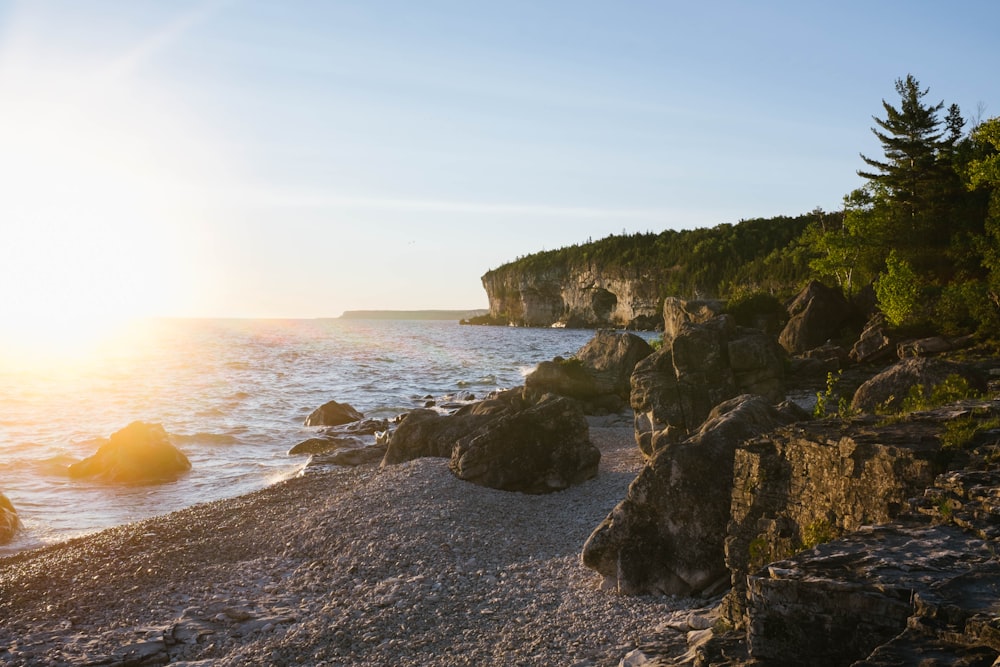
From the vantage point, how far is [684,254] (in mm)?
160875

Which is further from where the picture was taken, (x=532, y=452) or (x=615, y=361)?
(x=615, y=361)

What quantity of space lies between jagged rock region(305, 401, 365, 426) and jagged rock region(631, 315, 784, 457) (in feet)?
58.2

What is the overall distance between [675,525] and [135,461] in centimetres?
1948

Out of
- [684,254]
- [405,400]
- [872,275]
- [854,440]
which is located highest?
[684,254]

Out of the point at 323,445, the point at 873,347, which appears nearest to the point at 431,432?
the point at 323,445

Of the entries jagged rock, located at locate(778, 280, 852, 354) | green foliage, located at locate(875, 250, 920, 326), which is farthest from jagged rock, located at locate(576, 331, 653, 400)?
green foliage, located at locate(875, 250, 920, 326)

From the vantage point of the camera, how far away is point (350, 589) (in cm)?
1155

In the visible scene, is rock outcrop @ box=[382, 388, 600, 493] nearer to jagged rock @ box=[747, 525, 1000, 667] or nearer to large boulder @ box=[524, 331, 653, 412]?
large boulder @ box=[524, 331, 653, 412]

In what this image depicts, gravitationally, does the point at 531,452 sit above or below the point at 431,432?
above

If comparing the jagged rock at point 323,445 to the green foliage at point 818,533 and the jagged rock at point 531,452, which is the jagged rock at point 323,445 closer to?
the jagged rock at point 531,452

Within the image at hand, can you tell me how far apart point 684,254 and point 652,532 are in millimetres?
157070

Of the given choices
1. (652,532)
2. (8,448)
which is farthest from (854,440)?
(8,448)

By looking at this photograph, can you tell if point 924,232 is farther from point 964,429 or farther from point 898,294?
point 964,429

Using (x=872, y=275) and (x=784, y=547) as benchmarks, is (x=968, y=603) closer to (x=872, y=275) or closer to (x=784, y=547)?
(x=784, y=547)
